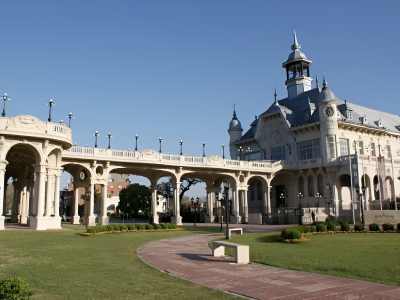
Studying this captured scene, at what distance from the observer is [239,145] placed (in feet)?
242

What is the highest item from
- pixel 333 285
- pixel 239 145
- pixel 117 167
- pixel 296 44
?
pixel 296 44

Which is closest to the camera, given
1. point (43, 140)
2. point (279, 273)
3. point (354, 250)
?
point (279, 273)

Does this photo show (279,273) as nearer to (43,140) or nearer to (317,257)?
(317,257)

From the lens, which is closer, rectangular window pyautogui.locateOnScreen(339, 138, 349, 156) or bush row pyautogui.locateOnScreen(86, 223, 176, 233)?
bush row pyautogui.locateOnScreen(86, 223, 176, 233)

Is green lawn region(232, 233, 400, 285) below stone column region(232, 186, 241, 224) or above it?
below

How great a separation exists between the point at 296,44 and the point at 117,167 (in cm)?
4601

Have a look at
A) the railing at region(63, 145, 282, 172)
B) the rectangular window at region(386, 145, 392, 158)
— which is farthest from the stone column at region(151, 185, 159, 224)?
the rectangular window at region(386, 145, 392, 158)

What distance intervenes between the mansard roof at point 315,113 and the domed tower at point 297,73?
7.85 feet

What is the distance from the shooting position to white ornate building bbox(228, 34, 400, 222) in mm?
53750

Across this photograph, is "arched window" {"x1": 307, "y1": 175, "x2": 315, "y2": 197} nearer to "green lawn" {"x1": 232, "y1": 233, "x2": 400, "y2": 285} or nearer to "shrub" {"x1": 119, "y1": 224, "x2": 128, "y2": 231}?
"shrub" {"x1": 119, "y1": 224, "x2": 128, "y2": 231}

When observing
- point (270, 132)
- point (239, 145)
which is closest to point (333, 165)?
point (270, 132)

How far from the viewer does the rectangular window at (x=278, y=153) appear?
6419 cm

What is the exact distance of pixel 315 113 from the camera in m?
59.9

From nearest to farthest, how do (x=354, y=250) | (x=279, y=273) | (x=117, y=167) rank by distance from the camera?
(x=279, y=273) → (x=354, y=250) → (x=117, y=167)
